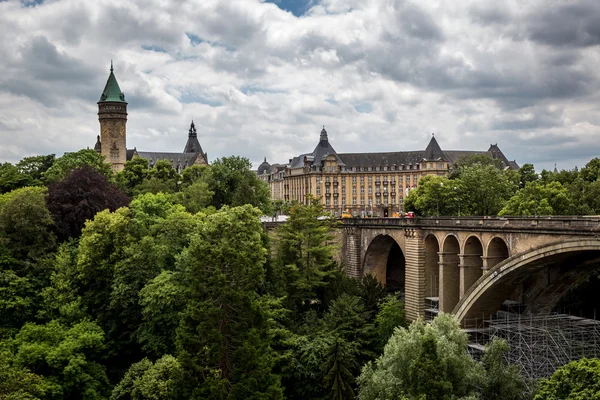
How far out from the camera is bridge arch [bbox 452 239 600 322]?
3466 centimetres

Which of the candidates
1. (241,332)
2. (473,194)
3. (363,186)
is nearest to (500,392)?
(241,332)

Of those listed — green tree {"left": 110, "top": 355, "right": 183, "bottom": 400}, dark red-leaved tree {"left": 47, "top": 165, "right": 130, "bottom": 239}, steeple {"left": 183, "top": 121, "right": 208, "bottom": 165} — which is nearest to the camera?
green tree {"left": 110, "top": 355, "right": 183, "bottom": 400}

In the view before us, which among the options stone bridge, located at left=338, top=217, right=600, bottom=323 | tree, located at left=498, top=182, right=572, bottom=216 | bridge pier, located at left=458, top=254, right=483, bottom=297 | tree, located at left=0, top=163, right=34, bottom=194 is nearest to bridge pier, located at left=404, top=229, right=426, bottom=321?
stone bridge, located at left=338, top=217, right=600, bottom=323

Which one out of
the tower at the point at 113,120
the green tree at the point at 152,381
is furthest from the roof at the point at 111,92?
the green tree at the point at 152,381

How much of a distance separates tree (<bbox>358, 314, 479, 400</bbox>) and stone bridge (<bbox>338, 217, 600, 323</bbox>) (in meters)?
6.25

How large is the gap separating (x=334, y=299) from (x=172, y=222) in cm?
1384

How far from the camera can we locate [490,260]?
38.7 m

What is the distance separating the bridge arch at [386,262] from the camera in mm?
59375

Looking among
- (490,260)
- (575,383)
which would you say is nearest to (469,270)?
(490,260)

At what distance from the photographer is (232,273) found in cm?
3675

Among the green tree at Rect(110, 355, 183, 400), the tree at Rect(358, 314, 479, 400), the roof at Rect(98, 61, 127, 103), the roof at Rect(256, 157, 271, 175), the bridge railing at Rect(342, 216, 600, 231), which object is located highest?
the roof at Rect(98, 61, 127, 103)

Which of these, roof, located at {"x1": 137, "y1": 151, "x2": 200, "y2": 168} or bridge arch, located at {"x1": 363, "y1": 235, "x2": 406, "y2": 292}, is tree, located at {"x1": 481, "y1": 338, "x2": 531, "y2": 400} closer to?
bridge arch, located at {"x1": 363, "y1": 235, "x2": 406, "y2": 292}

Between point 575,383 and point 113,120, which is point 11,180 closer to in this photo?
point 575,383

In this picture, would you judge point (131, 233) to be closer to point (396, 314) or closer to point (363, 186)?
point (396, 314)
